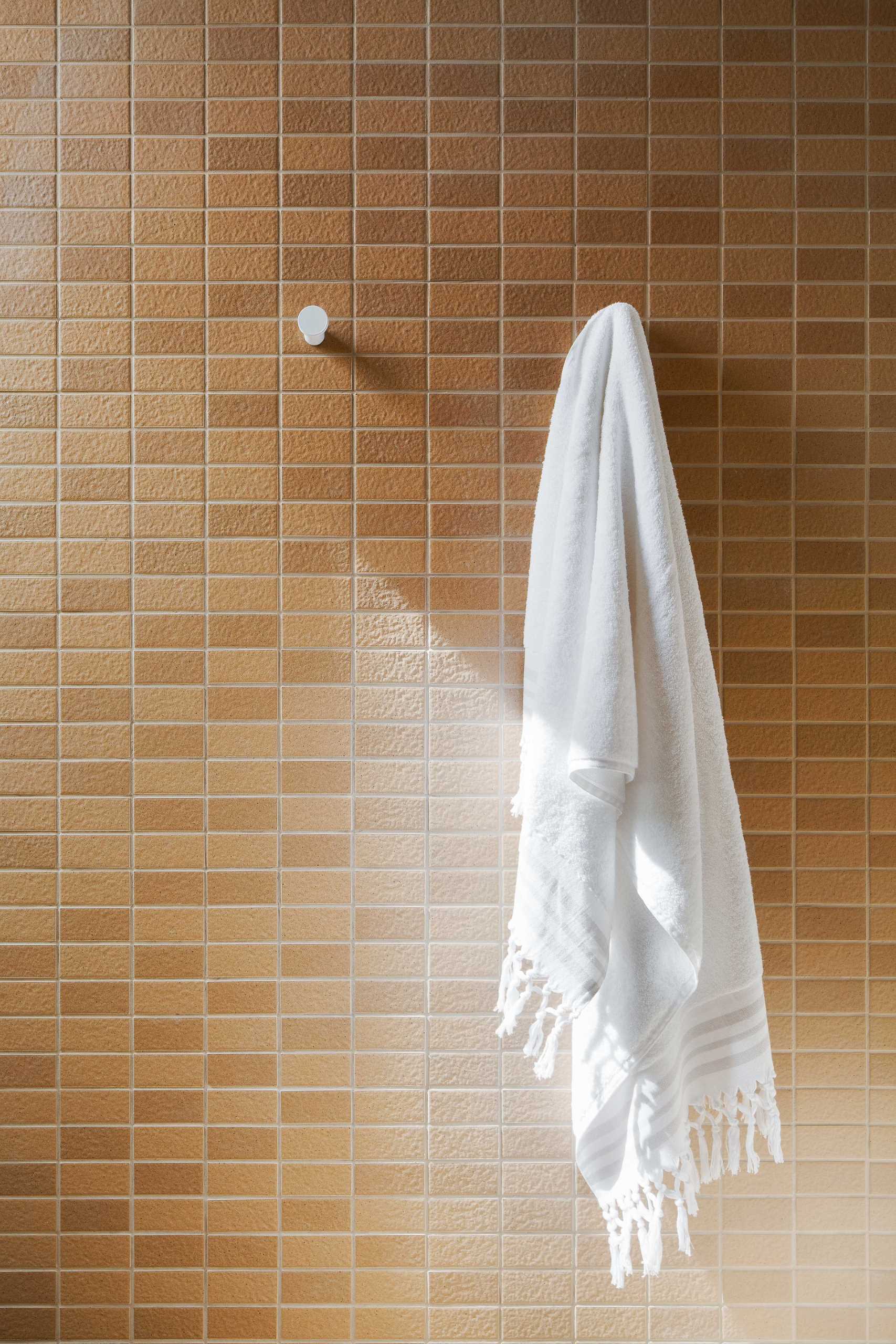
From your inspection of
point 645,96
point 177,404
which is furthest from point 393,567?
point 645,96

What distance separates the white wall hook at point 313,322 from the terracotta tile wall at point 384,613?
0.15ft

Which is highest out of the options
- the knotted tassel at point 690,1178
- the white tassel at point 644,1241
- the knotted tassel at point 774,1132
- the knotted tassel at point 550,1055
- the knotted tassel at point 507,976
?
the knotted tassel at point 507,976

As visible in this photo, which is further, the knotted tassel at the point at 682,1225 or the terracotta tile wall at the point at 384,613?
the terracotta tile wall at the point at 384,613

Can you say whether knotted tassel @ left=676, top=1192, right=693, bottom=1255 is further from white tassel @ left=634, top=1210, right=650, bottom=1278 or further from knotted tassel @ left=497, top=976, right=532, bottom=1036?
knotted tassel @ left=497, top=976, right=532, bottom=1036

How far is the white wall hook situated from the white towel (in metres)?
0.29

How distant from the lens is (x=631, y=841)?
0.82 m

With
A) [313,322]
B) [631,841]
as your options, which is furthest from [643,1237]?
[313,322]

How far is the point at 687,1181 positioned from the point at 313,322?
3.10 feet

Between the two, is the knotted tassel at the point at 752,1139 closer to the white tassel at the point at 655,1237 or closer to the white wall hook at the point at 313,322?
the white tassel at the point at 655,1237

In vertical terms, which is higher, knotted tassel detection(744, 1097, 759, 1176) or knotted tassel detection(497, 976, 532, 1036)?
knotted tassel detection(497, 976, 532, 1036)

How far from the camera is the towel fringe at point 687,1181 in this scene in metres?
0.80

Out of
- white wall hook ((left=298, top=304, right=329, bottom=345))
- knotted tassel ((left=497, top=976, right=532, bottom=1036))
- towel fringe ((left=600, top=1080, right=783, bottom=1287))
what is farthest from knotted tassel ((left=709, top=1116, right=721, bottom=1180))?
white wall hook ((left=298, top=304, right=329, bottom=345))

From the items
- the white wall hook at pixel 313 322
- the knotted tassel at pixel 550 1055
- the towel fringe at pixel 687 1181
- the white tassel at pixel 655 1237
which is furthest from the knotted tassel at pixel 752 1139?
the white wall hook at pixel 313 322

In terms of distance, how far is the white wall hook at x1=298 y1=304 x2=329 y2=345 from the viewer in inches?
36.5
